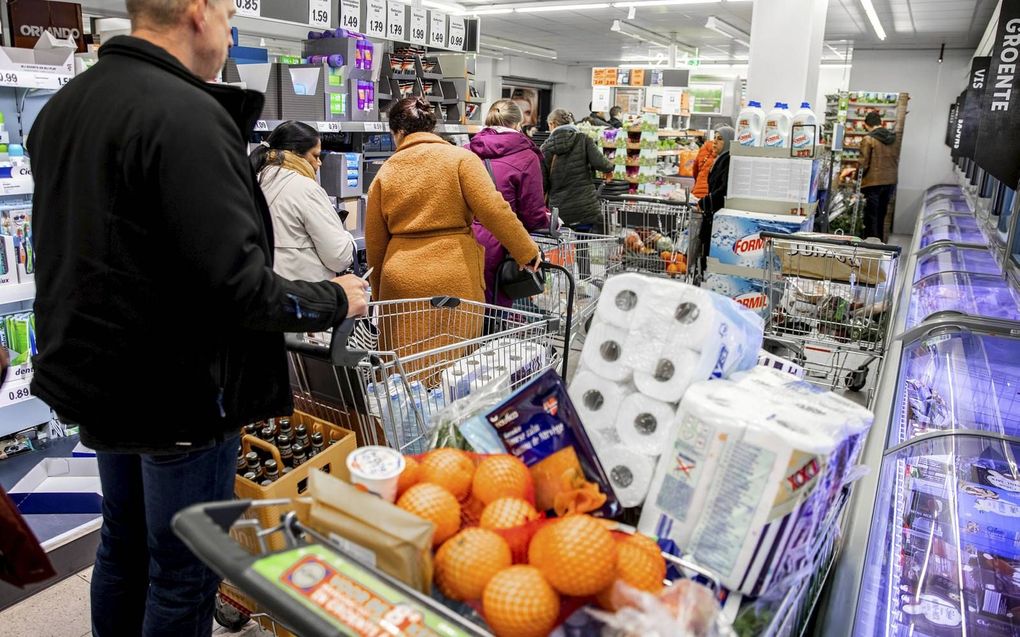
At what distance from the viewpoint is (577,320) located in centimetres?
375

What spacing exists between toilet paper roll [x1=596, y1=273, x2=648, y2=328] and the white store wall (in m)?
15.5

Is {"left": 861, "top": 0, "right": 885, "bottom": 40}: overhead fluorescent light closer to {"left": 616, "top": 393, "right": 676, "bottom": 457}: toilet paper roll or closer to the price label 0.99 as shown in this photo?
the price label 0.99

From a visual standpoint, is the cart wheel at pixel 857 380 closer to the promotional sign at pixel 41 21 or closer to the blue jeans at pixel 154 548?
the blue jeans at pixel 154 548

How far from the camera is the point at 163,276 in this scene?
1462 mm

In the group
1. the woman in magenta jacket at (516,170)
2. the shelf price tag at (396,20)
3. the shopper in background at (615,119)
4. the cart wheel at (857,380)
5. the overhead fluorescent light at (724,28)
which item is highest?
the overhead fluorescent light at (724,28)

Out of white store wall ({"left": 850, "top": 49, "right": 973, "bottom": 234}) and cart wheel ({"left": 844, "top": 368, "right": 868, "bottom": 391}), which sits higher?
white store wall ({"left": 850, "top": 49, "right": 973, "bottom": 234})

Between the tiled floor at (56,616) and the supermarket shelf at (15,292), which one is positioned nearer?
the tiled floor at (56,616)

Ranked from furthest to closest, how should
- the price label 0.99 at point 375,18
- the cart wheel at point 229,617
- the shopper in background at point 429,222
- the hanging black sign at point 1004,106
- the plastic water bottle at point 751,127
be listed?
the price label 0.99 at point 375,18 < the plastic water bottle at point 751,127 < the shopper in background at point 429,222 < the hanging black sign at point 1004,106 < the cart wheel at point 229,617

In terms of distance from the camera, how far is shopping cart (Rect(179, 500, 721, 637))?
900mm

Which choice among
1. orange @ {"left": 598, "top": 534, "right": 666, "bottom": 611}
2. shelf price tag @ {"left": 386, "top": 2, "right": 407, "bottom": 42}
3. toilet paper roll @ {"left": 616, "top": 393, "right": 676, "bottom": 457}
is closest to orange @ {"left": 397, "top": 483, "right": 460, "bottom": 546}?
orange @ {"left": 598, "top": 534, "right": 666, "bottom": 611}

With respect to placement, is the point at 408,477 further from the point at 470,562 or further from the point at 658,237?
the point at 658,237

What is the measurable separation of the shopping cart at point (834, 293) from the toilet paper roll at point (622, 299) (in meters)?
2.16

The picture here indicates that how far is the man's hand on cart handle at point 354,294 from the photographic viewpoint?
1.65m

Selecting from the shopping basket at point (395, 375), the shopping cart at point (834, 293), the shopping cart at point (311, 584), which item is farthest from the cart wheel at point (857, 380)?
the shopping cart at point (311, 584)
